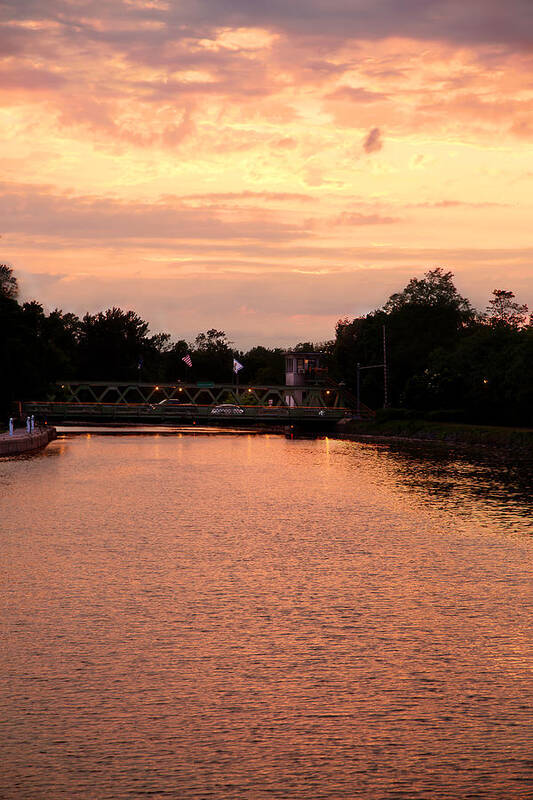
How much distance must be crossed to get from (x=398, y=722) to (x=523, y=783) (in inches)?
72.8

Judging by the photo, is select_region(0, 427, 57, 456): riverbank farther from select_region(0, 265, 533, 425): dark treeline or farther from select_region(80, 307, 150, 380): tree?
select_region(80, 307, 150, 380): tree

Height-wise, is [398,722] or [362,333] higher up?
[362,333]

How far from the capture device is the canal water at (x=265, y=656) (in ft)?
28.1

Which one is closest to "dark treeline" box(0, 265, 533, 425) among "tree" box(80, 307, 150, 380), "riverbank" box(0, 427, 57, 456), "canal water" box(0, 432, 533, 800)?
"tree" box(80, 307, 150, 380)

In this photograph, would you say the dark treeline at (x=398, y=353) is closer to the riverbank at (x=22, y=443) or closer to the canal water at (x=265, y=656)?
the riverbank at (x=22, y=443)

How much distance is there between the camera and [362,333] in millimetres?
122375

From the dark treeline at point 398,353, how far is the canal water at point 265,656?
5731 centimetres

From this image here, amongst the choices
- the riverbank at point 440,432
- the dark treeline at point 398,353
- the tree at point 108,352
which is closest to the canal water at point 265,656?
the riverbank at point 440,432

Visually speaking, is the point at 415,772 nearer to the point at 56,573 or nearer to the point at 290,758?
the point at 290,758

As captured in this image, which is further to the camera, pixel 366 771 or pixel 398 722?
pixel 398 722

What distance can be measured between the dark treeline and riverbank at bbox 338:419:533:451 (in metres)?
3.86

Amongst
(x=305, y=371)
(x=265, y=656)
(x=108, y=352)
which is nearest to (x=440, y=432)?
(x=305, y=371)

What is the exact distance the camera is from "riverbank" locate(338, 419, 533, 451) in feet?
239

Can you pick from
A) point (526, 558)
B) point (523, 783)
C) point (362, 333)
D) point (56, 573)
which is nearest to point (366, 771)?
point (523, 783)
